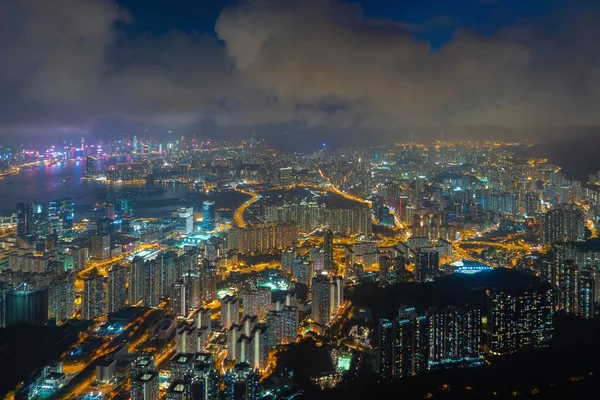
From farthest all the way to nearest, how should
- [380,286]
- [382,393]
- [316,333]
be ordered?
[380,286] < [316,333] < [382,393]

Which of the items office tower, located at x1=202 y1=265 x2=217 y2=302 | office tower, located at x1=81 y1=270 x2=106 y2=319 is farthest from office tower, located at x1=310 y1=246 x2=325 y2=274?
office tower, located at x1=81 y1=270 x2=106 y2=319

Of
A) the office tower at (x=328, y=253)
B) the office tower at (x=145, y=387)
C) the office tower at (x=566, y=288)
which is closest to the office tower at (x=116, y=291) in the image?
the office tower at (x=145, y=387)

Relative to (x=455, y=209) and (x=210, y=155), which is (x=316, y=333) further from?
(x=210, y=155)

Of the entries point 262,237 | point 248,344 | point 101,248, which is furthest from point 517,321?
point 101,248

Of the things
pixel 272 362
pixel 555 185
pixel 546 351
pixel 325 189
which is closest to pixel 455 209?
pixel 555 185

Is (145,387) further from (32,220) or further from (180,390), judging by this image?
(32,220)
